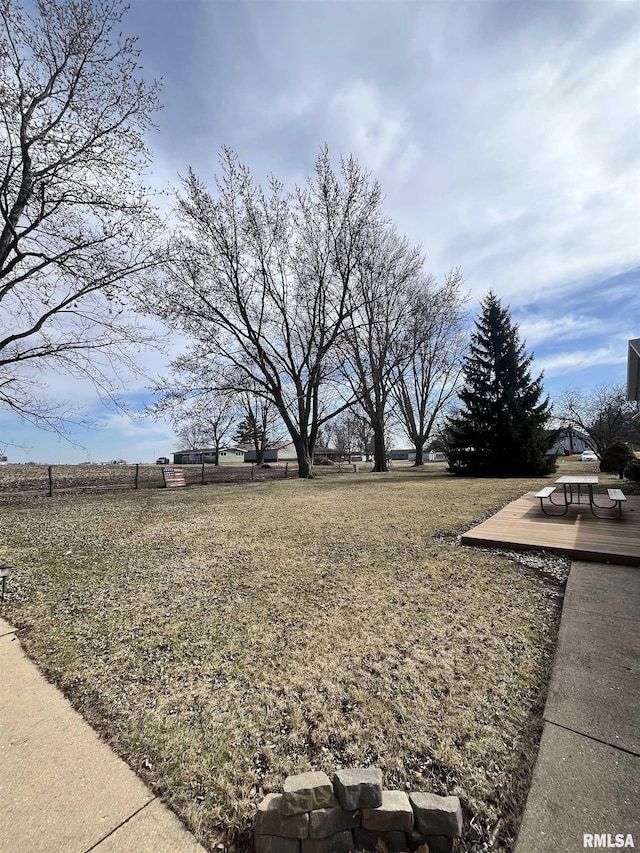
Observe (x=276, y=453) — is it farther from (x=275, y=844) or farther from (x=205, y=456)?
(x=275, y=844)

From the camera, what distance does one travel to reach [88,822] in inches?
52.8

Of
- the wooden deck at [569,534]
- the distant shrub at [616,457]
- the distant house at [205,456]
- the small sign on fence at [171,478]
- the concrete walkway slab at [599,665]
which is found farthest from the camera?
the distant house at [205,456]

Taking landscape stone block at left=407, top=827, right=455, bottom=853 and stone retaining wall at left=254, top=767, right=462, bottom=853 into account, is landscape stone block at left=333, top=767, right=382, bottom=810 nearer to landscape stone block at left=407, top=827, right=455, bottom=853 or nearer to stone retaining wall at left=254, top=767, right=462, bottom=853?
stone retaining wall at left=254, top=767, right=462, bottom=853

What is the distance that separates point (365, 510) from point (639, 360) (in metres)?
13.4

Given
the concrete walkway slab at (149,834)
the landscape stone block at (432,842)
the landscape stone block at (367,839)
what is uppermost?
the concrete walkway slab at (149,834)

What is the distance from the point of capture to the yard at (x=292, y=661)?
1.52 meters

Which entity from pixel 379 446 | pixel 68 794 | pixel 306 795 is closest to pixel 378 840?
pixel 306 795

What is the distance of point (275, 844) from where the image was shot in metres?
1.27

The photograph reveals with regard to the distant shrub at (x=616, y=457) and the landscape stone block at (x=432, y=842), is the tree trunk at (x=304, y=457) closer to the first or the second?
the distant shrub at (x=616, y=457)

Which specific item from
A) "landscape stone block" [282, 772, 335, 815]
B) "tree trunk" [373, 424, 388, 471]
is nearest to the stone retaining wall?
"landscape stone block" [282, 772, 335, 815]

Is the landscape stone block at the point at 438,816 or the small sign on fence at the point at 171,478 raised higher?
the small sign on fence at the point at 171,478

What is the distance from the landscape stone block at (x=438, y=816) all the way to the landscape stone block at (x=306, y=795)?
33 centimetres

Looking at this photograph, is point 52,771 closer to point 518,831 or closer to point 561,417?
point 518,831

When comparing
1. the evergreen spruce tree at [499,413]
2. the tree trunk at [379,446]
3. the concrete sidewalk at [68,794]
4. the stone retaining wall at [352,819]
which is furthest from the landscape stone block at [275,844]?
the tree trunk at [379,446]
